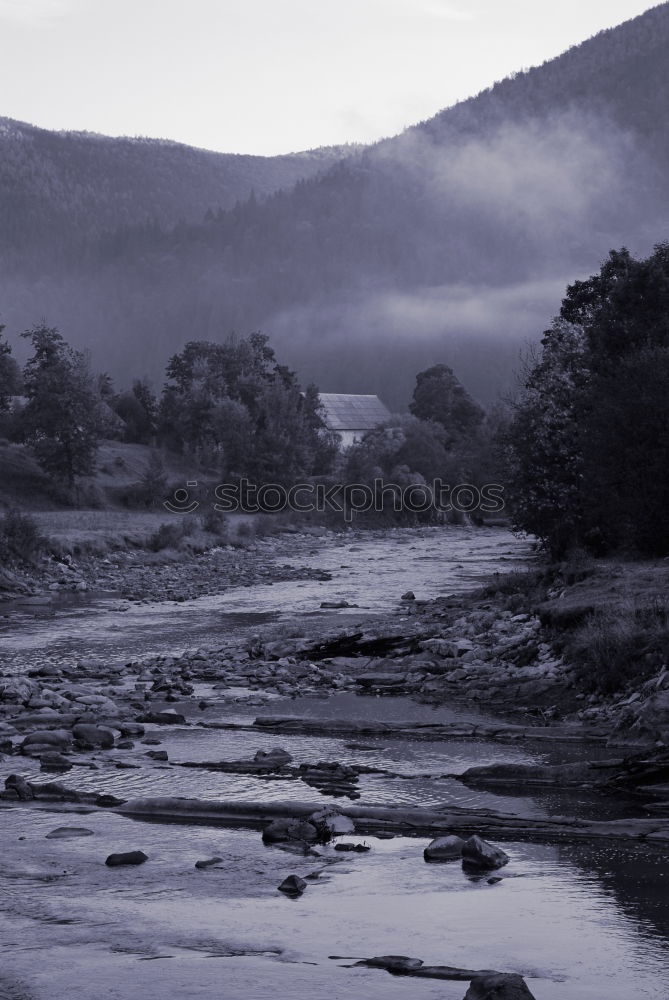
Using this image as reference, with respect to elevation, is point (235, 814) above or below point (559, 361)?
below

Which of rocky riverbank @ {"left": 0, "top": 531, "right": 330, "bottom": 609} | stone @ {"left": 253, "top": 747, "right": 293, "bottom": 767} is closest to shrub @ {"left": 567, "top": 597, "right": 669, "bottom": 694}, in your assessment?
stone @ {"left": 253, "top": 747, "right": 293, "bottom": 767}

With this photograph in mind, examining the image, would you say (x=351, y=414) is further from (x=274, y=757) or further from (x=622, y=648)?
(x=274, y=757)

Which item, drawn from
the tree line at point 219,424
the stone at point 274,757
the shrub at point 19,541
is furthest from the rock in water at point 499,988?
the tree line at point 219,424

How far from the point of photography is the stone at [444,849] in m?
11.2

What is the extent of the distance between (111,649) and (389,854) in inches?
649

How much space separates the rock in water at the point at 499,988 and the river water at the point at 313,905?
0.33m

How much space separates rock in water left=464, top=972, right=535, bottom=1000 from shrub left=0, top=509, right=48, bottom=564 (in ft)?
130

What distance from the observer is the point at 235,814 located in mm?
12781

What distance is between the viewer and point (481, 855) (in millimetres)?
10953

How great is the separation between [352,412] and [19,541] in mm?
99391

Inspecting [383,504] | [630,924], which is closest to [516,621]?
[630,924]

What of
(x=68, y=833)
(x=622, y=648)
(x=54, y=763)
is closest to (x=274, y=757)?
(x=54, y=763)

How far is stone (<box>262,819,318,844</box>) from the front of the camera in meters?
11.9

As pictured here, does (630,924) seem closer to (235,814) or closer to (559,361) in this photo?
(235,814)
